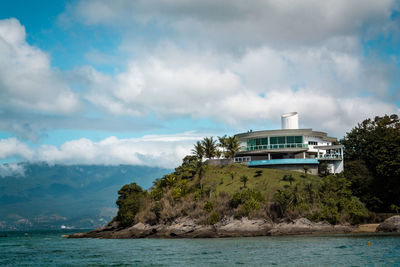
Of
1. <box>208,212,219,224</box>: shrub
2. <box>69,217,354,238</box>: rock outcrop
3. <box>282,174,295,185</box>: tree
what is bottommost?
<box>69,217,354,238</box>: rock outcrop

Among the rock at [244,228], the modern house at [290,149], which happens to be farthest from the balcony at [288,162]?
the rock at [244,228]

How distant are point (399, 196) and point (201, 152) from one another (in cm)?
4039

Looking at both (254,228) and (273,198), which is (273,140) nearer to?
(273,198)

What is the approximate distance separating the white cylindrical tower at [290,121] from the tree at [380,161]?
1282 cm

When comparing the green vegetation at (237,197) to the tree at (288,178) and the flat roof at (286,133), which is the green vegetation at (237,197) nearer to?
the tree at (288,178)

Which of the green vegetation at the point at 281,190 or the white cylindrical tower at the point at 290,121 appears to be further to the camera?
the white cylindrical tower at the point at 290,121

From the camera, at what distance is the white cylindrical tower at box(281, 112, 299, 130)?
89125 millimetres

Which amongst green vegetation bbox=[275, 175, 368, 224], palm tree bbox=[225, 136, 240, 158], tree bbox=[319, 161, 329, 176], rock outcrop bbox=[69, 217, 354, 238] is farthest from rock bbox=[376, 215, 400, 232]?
palm tree bbox=[225, 136, 240, 158]

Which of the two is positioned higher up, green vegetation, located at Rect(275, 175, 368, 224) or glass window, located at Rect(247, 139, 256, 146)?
glass window, located at Rect(247, 139, 256, 146)

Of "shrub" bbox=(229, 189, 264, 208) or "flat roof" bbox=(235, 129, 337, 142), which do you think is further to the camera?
"flat roof" bbox=(235, 129, 337, 142)

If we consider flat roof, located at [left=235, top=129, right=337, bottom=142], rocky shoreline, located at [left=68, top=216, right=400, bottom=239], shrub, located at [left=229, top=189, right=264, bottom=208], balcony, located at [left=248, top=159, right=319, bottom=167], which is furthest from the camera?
flat roof, located at [left=235, top=129, right=337, bottom=142]

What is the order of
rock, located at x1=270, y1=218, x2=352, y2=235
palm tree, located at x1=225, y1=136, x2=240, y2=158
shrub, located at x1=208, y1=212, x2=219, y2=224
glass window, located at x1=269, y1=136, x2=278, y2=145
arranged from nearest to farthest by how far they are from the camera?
1. rock, located at x1=270, y1=218, x2=352, y2=235
2. shrub, located at x1=208, y1=212, x2=219, y2=224
3. glass window, located at x1=269, y1=136, x2=278, y2=145
4. palm tree, located at x1=225, y1=136, x2=240, y2=158

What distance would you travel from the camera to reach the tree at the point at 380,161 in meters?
67.8

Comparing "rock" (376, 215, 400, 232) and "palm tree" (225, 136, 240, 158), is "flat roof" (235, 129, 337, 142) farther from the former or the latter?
"rock" (376, 215, 400, 232)
